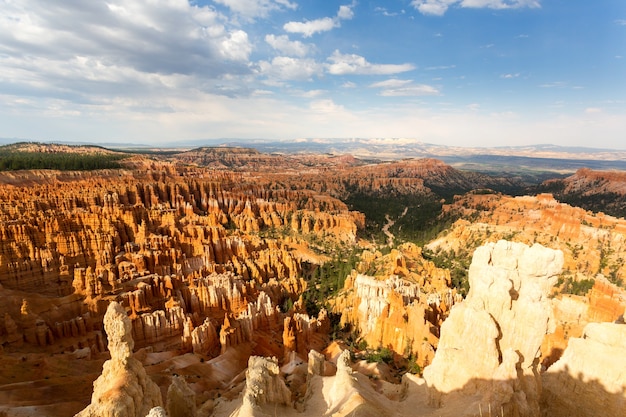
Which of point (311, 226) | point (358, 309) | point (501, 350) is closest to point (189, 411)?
point (501, 350)

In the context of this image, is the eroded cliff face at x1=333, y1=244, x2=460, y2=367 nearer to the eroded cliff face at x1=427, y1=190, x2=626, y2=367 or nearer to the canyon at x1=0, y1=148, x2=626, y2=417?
the canyon at x1=0, y1=148, x2=626, y2=417

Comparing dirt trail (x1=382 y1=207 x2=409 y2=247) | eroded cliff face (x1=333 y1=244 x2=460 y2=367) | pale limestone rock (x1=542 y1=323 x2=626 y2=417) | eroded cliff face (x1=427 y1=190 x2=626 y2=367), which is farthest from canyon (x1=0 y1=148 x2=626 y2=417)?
dirt trail (x1=382 y1=207 x2=409 y2=247)

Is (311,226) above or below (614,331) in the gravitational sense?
below

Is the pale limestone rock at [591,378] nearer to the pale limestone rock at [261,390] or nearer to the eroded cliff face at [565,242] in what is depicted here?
the eroded cliff face at [565,242]

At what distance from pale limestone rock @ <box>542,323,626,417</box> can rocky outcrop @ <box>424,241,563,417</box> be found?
98cm

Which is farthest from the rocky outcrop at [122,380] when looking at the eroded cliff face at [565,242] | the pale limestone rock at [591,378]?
the eroded cliff face at [565,242]

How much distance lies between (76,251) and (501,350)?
43797 mm

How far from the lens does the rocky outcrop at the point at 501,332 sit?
12047 millimetres

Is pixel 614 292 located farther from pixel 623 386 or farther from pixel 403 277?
pixel 623 386

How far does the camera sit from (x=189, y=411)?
14656mm

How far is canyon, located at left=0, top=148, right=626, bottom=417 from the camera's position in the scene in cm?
1240

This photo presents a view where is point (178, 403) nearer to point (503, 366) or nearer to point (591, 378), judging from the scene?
point (503, 366)

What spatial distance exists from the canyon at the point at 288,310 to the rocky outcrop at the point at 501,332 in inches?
2.6

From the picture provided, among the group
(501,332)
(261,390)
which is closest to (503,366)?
(501,332)
